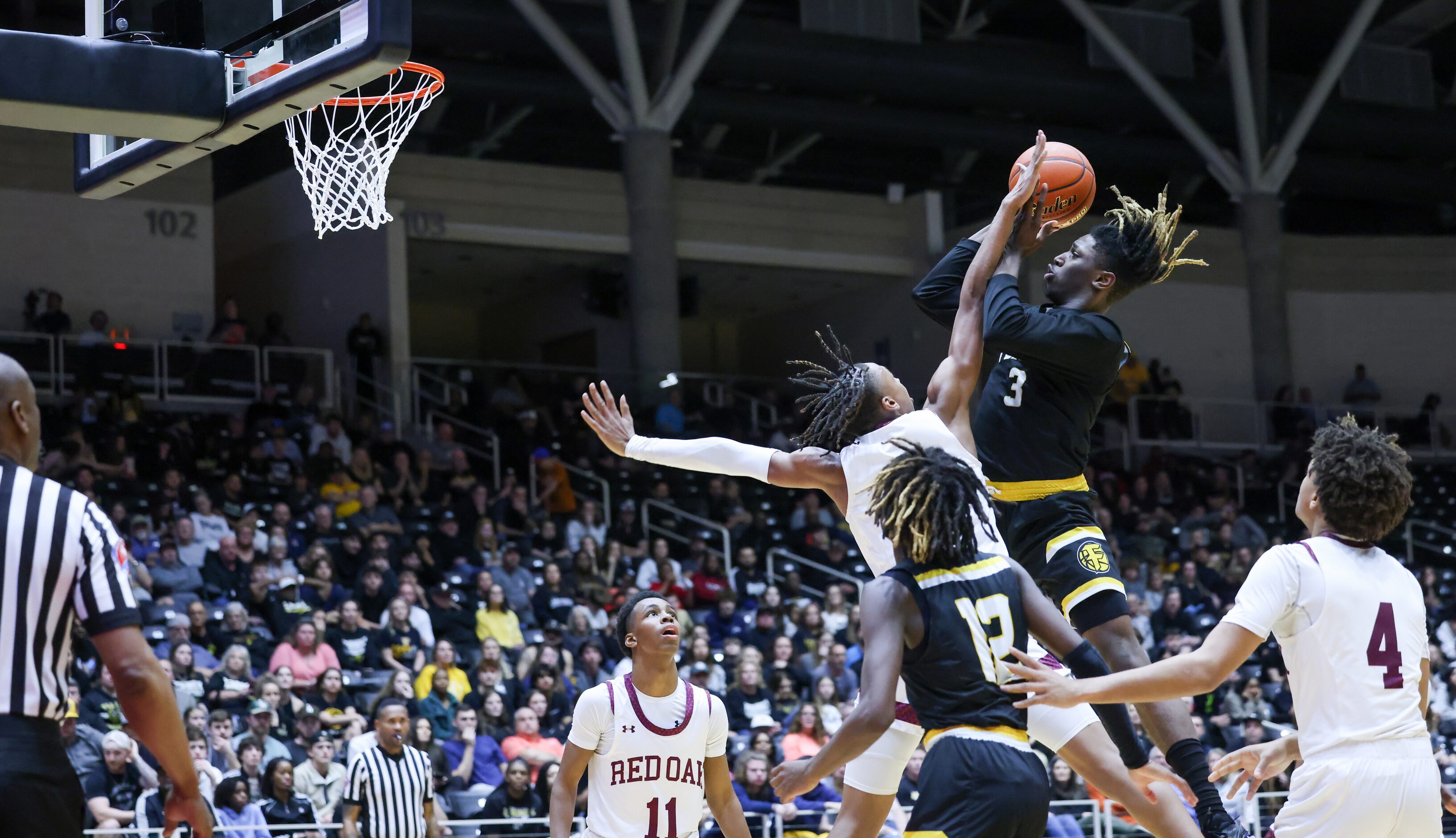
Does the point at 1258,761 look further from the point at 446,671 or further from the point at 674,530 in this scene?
the point at 674,530

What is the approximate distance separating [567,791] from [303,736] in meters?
4.85

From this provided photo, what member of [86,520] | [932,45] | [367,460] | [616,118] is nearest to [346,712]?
[367,460]

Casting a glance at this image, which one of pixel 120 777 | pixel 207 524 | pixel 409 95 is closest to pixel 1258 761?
pixel 409 95

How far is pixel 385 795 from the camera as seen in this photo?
9.31 m

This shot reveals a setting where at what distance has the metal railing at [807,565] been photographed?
1703 centimetres

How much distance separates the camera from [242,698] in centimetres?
1138

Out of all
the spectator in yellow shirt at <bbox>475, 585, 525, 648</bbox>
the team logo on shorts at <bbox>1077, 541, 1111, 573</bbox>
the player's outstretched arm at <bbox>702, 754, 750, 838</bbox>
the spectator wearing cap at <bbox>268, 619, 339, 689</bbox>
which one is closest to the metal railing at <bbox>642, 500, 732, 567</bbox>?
the spectator in yellow shirt at <bbox>475, 585, 525, 648</bbox>

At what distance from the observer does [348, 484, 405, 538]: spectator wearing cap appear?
15.1 meters

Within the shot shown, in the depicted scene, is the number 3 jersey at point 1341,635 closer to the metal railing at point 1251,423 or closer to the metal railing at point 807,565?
the metal railing at point 807,565

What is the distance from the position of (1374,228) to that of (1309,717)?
2781 cm

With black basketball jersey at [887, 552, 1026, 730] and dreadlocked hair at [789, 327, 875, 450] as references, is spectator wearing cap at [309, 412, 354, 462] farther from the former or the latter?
black basketball jersey at [887, 552, 1026, 730]

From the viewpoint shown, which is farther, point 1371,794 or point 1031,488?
point 1031,488

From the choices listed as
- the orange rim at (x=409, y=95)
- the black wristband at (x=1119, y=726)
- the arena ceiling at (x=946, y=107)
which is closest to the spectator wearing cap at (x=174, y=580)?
the orange rim at (x=409, y=95)

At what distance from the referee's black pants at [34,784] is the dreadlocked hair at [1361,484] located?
3155 mm
